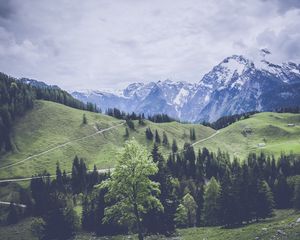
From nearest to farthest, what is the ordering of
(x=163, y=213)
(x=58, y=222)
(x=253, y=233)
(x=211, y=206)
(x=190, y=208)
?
1. (x=253, y=233)
2. (x=163, y=213)
3. (x=211, y=206)
4. (x=58, y=222)
5. (x=190, y=208)

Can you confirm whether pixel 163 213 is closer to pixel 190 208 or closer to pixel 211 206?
pixel 211 206

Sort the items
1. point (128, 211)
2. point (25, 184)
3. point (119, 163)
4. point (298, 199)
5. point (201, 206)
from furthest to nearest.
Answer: point (25, 184), point (201, 206), point (298, 199), point (128, 211), point (119, 163)

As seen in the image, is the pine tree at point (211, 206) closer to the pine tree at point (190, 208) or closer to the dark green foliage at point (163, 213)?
the pine tree at point (190, 208)

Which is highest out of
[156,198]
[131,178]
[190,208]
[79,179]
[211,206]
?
[131,178]

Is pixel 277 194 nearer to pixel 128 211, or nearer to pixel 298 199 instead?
pixel 298 199

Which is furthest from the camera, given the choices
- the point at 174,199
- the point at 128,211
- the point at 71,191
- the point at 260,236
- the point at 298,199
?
the point at 71,191

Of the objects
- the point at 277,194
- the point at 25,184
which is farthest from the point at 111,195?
the point at 25,184

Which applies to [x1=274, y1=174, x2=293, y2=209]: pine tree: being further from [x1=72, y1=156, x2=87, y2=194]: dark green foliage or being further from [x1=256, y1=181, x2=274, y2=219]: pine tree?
[x1=72, y1=156, x2=87, y2=194]: dark green foliage

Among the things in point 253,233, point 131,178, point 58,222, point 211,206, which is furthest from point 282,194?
point 131,178

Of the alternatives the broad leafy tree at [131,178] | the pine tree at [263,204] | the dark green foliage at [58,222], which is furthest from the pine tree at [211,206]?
the broad leafy tree at [131,178]

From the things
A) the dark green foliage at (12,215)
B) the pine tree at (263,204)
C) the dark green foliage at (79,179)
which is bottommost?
the dark green foliage at (12,215)

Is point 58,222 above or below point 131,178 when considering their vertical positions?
below

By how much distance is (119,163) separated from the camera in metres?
59.6

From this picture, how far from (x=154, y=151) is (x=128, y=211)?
20.5 metres
